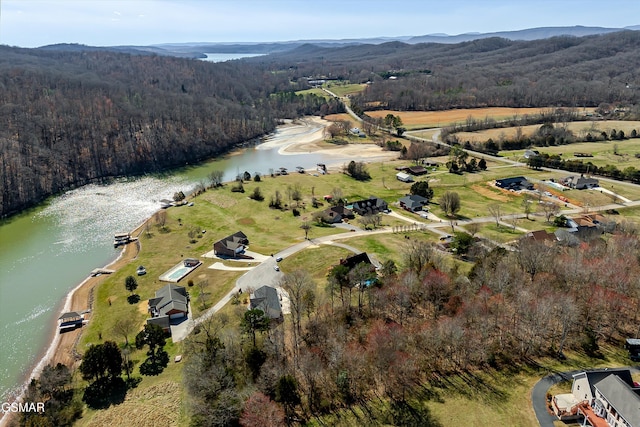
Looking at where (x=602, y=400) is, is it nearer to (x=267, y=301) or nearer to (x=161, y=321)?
(x=267, y=301)

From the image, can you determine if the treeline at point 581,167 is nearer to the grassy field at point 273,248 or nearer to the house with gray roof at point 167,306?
the grassy field at point 273,248

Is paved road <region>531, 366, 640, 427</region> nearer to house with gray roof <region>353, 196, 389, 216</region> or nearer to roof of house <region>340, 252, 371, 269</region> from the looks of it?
roof of house <region>340, 252, 371, 269</region>

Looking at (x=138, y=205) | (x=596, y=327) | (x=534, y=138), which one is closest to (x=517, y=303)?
(x=596, y=327)

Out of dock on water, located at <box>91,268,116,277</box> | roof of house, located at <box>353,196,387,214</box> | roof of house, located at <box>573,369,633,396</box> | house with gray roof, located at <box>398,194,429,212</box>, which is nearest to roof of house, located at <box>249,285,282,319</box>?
dock on water, located at <box>91,268,116,277</box>

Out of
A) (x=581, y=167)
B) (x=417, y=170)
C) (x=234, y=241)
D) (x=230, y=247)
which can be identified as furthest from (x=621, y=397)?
(x=581, y=167)

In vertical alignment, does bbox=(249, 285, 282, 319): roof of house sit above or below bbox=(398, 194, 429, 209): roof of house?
above

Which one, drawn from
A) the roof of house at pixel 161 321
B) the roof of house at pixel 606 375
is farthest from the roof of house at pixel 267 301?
the roof of house at pixel 606 375
